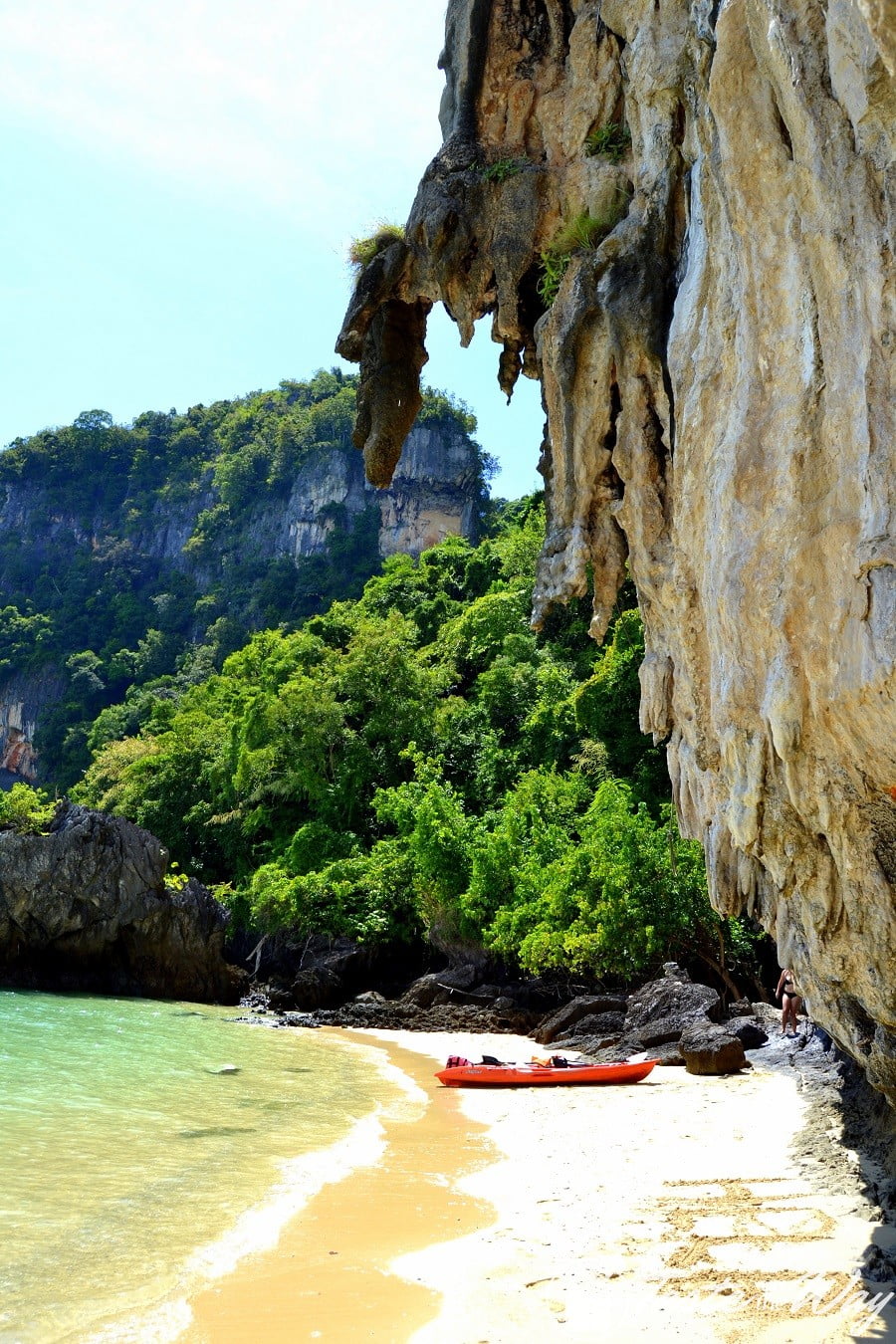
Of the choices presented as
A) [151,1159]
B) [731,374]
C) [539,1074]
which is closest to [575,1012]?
[539,1074]

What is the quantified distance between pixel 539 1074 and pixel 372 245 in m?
9.41

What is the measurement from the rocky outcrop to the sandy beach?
2105cm

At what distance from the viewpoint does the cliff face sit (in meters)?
4.41

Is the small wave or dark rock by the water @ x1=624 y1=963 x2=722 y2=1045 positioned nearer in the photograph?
the small wave

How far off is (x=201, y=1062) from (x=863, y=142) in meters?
14.5

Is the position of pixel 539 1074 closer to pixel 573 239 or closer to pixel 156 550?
pixel 573 239

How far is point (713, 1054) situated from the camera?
1252cm

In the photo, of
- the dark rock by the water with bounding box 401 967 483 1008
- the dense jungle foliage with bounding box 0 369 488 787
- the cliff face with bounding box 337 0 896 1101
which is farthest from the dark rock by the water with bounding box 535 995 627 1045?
the dense jungle foliage with bounding box 0 369 488 787

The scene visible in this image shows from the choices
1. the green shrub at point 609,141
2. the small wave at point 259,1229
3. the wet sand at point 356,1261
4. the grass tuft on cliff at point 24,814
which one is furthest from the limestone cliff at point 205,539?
the wet sand at point 356,1261

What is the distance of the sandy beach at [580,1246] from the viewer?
4.73 m

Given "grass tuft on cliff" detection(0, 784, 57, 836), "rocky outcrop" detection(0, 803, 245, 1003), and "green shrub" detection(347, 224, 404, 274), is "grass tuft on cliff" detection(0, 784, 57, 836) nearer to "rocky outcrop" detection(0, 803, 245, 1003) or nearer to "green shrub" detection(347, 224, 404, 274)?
"rocky outcrop" detection(0, 803, 245, 1003)

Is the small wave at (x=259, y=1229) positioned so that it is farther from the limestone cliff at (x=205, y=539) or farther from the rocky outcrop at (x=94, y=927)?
the limestone cliff at (x=205, y=539)

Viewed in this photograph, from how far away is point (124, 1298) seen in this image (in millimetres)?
5504

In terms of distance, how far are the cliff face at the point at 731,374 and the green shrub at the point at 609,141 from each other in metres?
0.02
